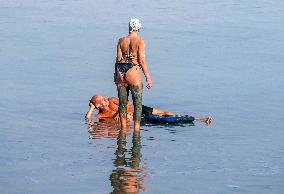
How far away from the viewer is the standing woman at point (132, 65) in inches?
631

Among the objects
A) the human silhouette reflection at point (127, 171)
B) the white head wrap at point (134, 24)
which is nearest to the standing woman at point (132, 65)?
the white head wrap at point (134, 24)

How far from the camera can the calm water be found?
13078 mm

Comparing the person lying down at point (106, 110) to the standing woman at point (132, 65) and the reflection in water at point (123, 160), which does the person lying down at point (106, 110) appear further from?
the standing woman at point (132, 65)

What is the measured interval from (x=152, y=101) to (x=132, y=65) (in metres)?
4.70

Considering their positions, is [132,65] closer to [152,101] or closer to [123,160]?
[123,160]

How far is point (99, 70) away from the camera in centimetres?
2505

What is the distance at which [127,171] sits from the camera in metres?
13.3

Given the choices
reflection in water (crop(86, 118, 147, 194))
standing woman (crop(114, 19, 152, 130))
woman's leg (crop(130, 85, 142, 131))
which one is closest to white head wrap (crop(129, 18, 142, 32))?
standing woman (crop(114, 19, 152, 130))

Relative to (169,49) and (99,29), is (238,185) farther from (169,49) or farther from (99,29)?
(99,29)

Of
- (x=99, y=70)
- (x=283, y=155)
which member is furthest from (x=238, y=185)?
(x=99, y=70)

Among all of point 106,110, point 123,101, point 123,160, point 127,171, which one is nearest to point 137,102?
point 123,101

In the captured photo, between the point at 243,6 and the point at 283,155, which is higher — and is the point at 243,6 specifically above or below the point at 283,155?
above

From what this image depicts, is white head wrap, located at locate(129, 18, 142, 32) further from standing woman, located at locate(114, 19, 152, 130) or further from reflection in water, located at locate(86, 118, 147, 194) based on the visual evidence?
reflection in water, located at locate(86, 118, 147, 194)

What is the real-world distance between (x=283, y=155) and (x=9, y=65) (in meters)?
12.3
